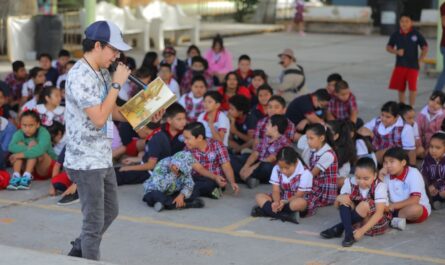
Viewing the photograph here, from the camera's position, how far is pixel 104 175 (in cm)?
553

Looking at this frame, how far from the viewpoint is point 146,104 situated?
5.77 meters

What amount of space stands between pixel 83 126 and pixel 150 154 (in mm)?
3524

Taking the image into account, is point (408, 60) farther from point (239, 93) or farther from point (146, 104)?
point (146, 104)

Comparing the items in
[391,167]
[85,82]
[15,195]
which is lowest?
[15,195]

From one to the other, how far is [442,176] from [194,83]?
12.7ft

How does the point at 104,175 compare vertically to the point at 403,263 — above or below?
above

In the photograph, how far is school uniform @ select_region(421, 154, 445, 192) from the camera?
8250 millimetres

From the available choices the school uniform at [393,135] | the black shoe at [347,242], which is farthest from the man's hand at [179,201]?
the school uniform at [393,135]

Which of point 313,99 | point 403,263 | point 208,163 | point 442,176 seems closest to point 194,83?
point 313,99

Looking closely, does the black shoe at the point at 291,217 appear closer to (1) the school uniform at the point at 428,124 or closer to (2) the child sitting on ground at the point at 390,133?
(2) the child sitting on ground at the point at 390,133

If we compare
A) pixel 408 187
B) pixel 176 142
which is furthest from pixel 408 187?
pixel 176 142

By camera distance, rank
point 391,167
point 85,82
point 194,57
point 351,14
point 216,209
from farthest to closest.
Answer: point 351,14, point 194,57, point 216,209, point 391,167, point 85,82

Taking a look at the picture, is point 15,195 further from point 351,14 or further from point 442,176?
point 351,14

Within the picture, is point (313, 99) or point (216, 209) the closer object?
point (216, 209)
